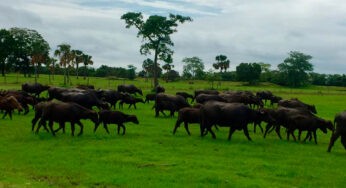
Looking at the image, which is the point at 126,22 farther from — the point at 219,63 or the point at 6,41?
the point at 219,63

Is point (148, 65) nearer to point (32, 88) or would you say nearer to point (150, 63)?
point (150, 63)

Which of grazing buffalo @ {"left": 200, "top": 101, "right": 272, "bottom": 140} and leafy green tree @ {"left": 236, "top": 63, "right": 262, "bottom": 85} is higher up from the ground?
leafy green tree @ {"left": 236, "top": 63, "right": 262, "bottom": 85}

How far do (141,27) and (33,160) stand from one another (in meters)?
48.3

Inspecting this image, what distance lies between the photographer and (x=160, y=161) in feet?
36.5

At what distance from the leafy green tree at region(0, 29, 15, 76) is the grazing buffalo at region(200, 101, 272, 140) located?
279ft

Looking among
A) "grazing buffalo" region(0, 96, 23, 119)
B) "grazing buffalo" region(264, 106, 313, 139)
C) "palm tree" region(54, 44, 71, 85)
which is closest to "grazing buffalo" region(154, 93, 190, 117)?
"grazing buffalo" region(264, 106, 313, 139)

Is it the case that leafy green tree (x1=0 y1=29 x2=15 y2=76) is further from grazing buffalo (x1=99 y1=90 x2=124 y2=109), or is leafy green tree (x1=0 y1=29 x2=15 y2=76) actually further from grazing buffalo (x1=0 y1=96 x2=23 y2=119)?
grazing buffalo (x1=0 y1=96 x2=23 y2=119)

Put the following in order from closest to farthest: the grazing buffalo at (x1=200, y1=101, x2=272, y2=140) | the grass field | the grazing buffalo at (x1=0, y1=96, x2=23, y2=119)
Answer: the grass field, the grazing buffalo at (x1=200, y1=101, x2=272, y2=140), the grazing buffalo at (x1=0, y1=96, x2=23, y2=119)

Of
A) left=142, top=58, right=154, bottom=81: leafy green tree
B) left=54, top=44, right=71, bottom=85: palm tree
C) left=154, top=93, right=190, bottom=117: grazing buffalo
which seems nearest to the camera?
left=154, top=93, right=190, bottom=117: grazing buffalo

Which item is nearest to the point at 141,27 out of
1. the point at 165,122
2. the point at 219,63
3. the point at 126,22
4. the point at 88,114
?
the point at 126,22

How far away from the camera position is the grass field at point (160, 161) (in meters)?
9.12

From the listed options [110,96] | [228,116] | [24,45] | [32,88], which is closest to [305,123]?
[228,116]

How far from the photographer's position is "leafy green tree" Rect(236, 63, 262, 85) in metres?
114

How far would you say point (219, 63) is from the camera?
132375 mm
